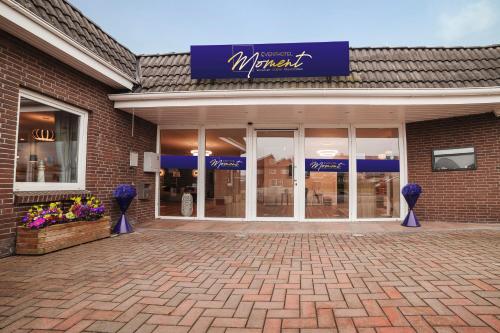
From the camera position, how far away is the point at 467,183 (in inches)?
285

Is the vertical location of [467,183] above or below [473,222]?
above

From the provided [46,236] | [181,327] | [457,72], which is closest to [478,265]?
[181,327]

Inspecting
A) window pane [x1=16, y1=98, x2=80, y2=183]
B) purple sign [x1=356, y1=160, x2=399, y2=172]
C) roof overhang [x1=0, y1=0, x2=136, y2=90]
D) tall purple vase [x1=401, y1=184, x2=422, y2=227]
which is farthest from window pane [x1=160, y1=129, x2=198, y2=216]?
tall purple vase [x1=401, y1=184, x2=422, y2=227]

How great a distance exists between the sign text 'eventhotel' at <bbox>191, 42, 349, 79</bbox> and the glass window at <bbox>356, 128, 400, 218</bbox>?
7.39ft

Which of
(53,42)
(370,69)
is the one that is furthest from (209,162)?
(370,69)

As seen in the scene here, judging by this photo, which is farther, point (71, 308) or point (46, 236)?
point (46, 236)

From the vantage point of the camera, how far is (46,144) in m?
5.24

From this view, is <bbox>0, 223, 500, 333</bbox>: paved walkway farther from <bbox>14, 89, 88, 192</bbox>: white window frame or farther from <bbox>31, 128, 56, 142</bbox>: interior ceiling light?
<bbox>31, 128, 56, 142</bbox>: interior ceiling light

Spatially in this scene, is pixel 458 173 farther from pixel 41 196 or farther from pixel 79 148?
pixel 41 196

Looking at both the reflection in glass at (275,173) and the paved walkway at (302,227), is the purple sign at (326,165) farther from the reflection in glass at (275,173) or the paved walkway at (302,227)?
the paved walkway at (302,227)

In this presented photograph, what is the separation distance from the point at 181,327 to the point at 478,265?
146 inches

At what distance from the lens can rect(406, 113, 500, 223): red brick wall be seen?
7.03 metres

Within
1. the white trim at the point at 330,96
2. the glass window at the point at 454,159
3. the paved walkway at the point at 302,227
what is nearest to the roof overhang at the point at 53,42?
the white trim at the point at 330,96

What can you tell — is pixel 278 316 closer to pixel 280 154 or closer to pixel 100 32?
pixel 280 154
